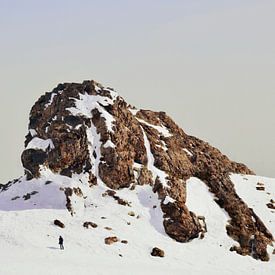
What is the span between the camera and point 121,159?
7100 centimetres

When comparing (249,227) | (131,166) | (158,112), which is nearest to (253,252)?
(249,227)

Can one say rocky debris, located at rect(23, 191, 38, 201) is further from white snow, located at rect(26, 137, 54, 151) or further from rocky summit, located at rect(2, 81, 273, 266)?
white snow, located at rect(26, 137, 54, 151)

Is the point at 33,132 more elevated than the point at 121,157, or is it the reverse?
the point at 33,132

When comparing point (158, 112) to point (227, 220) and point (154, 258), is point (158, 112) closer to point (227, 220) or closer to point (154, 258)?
point (227, 220)

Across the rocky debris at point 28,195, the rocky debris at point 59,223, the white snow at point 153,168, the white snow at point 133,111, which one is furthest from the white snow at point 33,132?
the rocky debris at point 59,223

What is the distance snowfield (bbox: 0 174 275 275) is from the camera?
168ft

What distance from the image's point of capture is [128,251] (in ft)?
187

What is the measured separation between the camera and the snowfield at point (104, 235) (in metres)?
51.1

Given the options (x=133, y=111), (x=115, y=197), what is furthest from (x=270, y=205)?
(x=133, y=111)

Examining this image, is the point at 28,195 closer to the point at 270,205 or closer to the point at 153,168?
the point at 153,168

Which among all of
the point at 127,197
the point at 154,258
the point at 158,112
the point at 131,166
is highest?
the point at 158,112

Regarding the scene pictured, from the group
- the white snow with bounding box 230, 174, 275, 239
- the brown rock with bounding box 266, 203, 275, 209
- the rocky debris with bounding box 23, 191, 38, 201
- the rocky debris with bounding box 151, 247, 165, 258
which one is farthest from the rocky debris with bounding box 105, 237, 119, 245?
the brown rock with bounding box 266, 203, 275, 209

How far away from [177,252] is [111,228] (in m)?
8.50

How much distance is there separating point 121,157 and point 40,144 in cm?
1234
